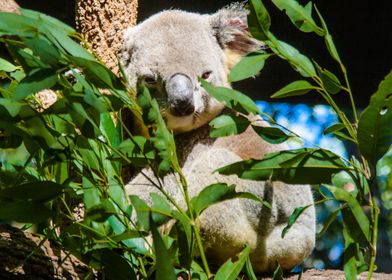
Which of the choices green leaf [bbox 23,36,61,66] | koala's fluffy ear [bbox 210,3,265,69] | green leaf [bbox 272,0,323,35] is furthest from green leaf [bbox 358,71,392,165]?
koala's fluffy ear [bbox 210,3,265,69]

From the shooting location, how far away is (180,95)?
2.55 meters

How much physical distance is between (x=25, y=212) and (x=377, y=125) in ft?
2.78

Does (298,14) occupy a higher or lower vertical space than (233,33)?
higher

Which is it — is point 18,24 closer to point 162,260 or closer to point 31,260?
point 162,260

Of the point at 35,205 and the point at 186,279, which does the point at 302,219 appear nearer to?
the point at 186,279

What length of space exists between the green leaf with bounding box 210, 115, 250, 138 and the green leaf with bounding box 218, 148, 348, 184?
0.09 m

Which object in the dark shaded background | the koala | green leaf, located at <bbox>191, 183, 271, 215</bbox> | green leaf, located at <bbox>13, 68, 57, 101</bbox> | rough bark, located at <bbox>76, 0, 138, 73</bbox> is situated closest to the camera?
green leaf, located at <bbox>13, 68, 57, 101</bbox>

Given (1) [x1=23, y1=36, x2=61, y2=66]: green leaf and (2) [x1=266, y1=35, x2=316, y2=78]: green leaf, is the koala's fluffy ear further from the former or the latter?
(1) [x1=23, y1=36, x2=61, y2=66]: green leaf

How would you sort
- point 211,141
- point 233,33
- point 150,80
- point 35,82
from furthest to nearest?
point 233,33 → point 211,141 → point 150,80 → point 35,82

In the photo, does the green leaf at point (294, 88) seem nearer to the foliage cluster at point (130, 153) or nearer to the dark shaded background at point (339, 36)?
the foliage cluster at point (130, 153)

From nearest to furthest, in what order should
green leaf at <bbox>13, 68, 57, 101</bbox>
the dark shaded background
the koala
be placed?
green leaf at <bbox>13, 68, 57, 101</bbox>, the koala, the dark shaded background

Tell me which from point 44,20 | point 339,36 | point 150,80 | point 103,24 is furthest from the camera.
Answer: point 339,36

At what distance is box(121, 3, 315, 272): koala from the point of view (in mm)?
2527

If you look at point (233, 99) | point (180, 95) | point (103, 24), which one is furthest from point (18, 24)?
point (103, 24)
